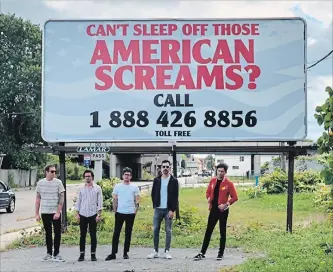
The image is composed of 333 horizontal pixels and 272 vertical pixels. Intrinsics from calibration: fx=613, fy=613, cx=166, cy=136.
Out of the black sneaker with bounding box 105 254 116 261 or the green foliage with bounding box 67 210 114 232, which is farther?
the green foliage with bounding box 67 210 114 232

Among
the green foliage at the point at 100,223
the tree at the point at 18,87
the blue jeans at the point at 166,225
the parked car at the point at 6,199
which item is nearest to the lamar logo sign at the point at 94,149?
the green foliage at the point at 100,223

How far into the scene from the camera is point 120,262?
35.9ft

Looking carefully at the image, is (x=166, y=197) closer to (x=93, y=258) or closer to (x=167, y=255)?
(x=167, y=255)

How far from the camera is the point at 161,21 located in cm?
1447

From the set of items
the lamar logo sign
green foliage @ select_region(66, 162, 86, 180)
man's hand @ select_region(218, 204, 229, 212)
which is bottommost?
green foliage @ select_region(66, 162, 86, 180)

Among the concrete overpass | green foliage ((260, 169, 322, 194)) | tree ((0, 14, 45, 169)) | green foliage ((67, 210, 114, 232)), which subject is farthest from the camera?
tree ((0, 14, 45, 169))

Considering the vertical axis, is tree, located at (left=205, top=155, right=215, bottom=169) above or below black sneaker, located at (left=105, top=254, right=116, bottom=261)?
above

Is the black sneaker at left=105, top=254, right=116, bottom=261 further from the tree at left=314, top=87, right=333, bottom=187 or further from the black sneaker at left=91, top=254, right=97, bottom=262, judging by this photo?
the tree at left=314, top=87, right=333, bottom=187

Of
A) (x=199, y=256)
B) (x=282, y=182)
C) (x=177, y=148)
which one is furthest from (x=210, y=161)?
(x=199, y=256)

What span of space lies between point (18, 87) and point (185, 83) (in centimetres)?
3694

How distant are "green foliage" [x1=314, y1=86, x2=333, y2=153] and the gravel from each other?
207 inches

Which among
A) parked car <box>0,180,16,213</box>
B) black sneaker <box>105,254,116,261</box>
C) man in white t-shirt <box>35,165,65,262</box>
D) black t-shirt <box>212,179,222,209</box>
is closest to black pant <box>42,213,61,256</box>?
man in white t-shirt <box>35,165,65,262</box>

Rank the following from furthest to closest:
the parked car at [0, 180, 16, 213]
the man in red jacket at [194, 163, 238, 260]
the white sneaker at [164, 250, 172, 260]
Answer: the parked car at [0, 180, 16, 213] → the white sneaker at [164, 250, 172, 260] → the man in red jacket at [194, 163, 238, 260]

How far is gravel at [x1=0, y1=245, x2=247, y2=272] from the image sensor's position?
1028 cm
